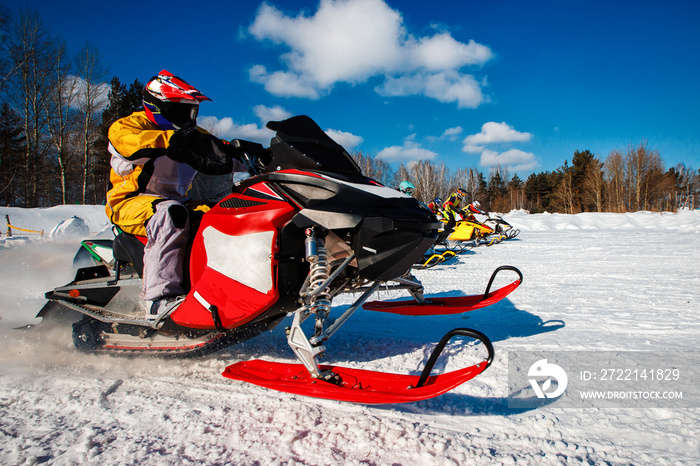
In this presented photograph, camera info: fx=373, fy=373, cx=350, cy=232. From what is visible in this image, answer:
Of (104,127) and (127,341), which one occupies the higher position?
(104,127)

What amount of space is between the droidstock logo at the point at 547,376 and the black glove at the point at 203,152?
2.06m

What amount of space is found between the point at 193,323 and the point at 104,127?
→ 29.4 meters

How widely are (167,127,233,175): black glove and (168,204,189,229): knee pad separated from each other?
0.40 metres

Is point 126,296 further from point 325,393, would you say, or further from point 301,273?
point 325,393

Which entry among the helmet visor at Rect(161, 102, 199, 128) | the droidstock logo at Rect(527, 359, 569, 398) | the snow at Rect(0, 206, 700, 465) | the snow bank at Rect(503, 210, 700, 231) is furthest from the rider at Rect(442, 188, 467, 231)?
the helmet visor at Rect(161, 102, 199, 128)

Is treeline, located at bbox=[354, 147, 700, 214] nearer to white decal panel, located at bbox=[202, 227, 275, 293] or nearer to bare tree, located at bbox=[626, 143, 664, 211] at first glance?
bare tree, located at bbox=[626, 143, 664, 211]

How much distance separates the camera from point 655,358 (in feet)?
7.75

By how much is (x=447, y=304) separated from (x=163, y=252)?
214cm

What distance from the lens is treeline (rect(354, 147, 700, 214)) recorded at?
119ft

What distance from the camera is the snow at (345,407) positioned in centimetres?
150

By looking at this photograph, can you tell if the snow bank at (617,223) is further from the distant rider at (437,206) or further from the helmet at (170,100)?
the helmet at (170,100)

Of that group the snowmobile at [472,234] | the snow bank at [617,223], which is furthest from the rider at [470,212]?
the snow bank at [617,223]

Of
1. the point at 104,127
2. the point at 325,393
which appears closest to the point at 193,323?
the point at 325,393

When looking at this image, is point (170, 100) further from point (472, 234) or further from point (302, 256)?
point (472, 234)
